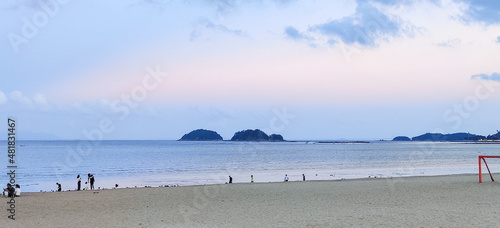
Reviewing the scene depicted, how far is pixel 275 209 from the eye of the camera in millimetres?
16016

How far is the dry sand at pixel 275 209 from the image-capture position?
13102mm

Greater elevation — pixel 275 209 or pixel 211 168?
pixel 211 168

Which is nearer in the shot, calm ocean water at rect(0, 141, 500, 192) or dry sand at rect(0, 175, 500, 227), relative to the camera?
dry sand at rect(0, 175, 500, 227)

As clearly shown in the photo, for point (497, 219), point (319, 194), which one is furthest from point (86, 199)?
point (497, 219)

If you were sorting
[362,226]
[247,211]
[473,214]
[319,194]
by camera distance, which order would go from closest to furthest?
→ [362,226] → [473,214] → [247,211] → [319,194]

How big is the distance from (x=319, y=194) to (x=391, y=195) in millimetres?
3323

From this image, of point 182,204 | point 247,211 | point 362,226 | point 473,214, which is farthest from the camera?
point 182,204

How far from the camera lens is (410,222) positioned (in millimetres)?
12469

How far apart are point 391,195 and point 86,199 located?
46.0ft

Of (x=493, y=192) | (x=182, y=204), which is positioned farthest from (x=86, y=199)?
(x=493, y=192)

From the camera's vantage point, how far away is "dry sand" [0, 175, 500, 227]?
43.0 ft

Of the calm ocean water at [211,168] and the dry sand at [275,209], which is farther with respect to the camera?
the calm ocean water at [211,168]

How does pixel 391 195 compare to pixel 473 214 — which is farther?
pixel 391 195

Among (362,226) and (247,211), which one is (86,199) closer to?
(247,211)
